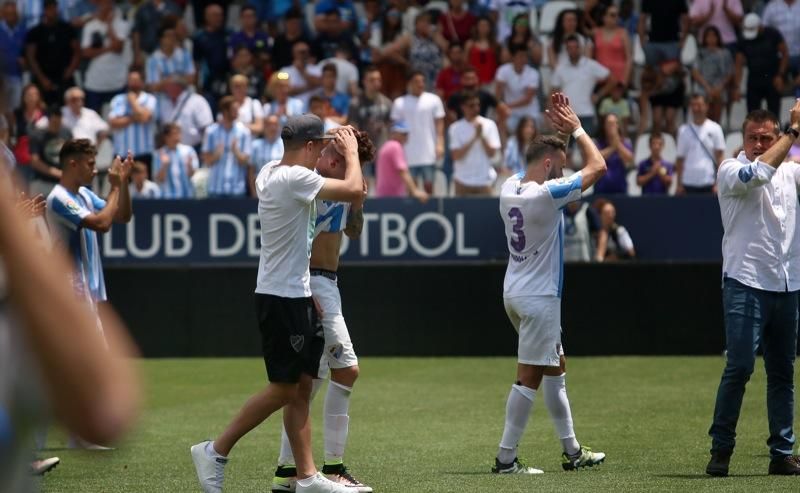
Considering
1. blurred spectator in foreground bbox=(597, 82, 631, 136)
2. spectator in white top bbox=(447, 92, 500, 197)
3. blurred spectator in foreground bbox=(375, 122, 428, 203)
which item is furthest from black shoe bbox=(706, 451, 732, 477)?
blurred spectator in foreground bbox=(597, 82, 631, 136)

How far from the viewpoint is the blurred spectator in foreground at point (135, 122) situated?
1927 centimetres

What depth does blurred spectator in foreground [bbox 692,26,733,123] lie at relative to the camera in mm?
19625

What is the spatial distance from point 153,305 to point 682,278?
20.5ft

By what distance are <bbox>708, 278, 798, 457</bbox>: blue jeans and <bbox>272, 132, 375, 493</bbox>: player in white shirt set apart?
217 centimetres

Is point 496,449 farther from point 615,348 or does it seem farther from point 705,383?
point 615,348

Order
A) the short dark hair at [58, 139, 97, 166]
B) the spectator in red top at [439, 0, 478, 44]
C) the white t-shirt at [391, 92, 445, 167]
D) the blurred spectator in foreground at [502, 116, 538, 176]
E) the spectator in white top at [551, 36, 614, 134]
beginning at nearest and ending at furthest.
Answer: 1. the short dark hair at [58, 139, 97, 166]
2. the white t-shirt at [391, 92, 445, 167]
3. the blurred spectator in foreground at [502, 116, 538, 176]
4. the spectator in white top at [551, 36, 614, 134]
5. the spectator in red top at [439, 0, 478, 44]

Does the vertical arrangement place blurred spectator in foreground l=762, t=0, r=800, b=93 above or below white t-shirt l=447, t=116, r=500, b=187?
above

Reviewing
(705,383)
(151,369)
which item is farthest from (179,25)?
(705,383)

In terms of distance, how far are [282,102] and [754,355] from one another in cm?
1133

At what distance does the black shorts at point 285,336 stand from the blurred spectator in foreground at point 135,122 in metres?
12.6

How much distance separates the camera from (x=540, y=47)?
20.4 metres

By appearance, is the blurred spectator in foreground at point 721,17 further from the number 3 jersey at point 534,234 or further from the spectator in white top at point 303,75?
the number 3 jersey at point 534,234

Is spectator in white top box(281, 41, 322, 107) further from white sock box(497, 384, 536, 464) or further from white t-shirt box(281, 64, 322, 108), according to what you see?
white sock box(497, 384, 536, 464)

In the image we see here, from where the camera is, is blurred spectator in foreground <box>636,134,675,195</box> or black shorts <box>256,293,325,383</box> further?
blurred spectator in foreground <box>636,134,675,195</box>
